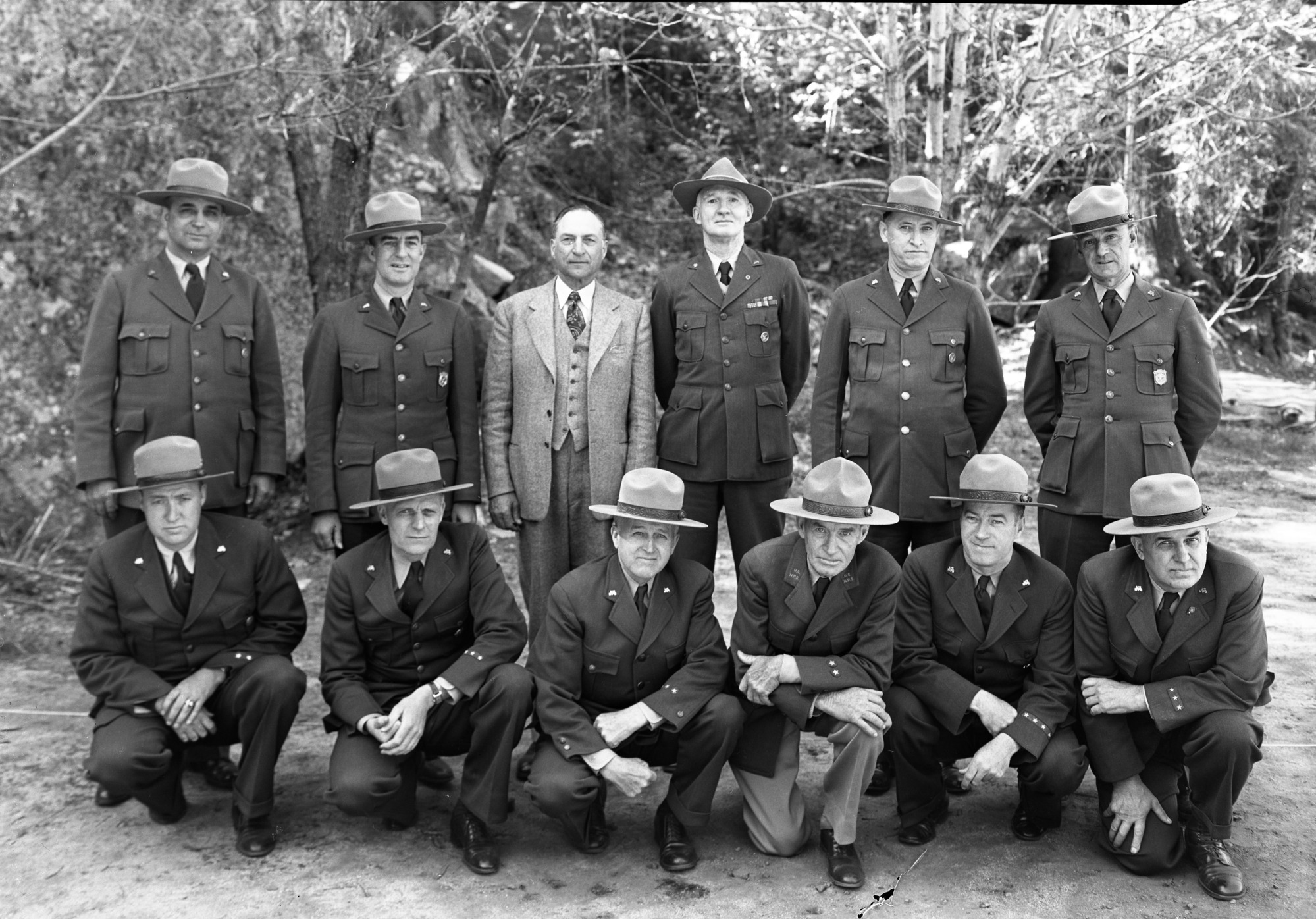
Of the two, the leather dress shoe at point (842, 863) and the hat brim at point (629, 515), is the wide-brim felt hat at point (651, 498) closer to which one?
the hat brim at point (629, 515)

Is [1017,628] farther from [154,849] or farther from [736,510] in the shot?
[154,849]

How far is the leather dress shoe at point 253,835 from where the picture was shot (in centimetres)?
372

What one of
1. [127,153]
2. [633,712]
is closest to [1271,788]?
[633,712]

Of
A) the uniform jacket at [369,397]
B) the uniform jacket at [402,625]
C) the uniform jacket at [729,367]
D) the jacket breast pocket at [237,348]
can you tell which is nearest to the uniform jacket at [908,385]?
the uniform jacket at [729,367]

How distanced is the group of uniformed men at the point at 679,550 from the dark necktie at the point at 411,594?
0.06 feet

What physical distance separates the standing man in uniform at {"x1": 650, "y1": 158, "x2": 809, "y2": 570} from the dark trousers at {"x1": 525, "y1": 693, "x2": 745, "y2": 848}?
0.91 metres

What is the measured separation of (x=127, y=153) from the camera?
21.8ft

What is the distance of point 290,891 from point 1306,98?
9.22m

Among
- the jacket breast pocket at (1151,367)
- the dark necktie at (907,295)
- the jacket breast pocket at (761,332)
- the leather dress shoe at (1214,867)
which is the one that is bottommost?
the leather dress shoe at (1214,867)

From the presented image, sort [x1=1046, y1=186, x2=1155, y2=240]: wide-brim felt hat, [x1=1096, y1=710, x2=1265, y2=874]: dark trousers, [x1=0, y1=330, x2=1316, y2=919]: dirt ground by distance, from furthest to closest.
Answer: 1. [x1=1046, y1=186, x2=1155, y2=240]: wide-brim felt hat
2. [x1=1096, y1=710, x2=1265, y2=874]: dark trousers
3. [x1=0, y1=330, x2=1316, y2=919]: dirt ground

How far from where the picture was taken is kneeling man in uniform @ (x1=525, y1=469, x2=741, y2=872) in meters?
3.69

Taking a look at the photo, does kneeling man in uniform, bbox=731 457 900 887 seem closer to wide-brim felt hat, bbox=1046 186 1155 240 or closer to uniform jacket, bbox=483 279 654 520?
uniform jacket, bbox=483 279 654 520

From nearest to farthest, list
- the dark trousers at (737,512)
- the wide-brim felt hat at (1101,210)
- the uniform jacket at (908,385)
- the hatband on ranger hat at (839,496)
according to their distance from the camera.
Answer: the hatband on ranger hat at (839,496), the wide-brim felt hat at (1101,210), the uniform jacket at (908,385), the dark trousers at (737,512)

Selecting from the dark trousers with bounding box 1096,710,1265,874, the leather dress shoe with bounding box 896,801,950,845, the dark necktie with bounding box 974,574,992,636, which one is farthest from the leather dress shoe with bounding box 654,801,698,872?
the dark trousers with bounding box 1096,710,1265,874
